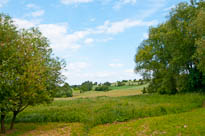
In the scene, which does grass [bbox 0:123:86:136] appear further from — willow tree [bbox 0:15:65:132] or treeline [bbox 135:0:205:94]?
treeline [bbox 135:0:205:94]

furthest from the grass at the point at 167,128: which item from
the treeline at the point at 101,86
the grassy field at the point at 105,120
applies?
the treeline at the point at 101,86

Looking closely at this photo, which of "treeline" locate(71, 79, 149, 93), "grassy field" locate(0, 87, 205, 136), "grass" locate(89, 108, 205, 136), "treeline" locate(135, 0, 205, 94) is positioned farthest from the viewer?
"treeline" locate(71, 79, 149, 93)

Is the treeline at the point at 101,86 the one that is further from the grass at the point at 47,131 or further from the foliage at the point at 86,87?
the grass at the point at 47,131

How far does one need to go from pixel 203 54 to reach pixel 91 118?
58.0 feet

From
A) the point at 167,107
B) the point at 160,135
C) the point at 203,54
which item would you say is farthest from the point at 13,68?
the point at 203,54

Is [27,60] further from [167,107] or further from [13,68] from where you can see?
[167,107]

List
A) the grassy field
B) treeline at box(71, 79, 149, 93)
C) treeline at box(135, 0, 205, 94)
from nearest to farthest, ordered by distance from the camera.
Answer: the grassy field, treeline at box(135, 0, 205, 94), treeline at box(71, 79, 149, 93)

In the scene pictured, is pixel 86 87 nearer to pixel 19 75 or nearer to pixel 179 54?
pixel 179 54

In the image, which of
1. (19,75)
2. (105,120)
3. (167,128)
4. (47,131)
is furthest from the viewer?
(105,120)

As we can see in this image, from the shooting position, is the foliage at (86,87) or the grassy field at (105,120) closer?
the grassy field at (105,120)

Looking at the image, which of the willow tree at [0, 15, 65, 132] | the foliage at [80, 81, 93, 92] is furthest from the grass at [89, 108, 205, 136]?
the foliage at [80, 81, 93, 92]

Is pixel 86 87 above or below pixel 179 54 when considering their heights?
below

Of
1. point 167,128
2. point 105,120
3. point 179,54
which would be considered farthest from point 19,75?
point 179,54

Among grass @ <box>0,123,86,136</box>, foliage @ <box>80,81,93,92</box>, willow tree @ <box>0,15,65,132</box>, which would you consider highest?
willow tree @ <box>0,15,65,132</box>
